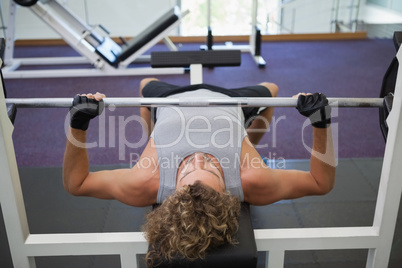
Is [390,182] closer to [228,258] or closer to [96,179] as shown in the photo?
[228,258]

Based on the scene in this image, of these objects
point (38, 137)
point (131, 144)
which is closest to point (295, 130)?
point (131, 144)

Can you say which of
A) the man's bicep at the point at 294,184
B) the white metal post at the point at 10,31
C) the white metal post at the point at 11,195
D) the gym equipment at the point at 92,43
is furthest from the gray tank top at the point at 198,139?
the white metal post at the point at 10,31

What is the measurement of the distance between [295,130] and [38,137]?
1.82 m

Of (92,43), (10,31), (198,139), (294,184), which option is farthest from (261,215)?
(10,31)

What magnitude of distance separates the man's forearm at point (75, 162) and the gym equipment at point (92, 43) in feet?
8.04

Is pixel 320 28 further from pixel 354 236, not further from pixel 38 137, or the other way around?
pixel 354 236

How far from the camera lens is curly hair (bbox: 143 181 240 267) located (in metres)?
1.09

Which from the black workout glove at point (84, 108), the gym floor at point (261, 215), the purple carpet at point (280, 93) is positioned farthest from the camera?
the purple carpet at point (280, 93)

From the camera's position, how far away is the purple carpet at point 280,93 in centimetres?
265

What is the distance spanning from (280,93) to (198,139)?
7.09 feet

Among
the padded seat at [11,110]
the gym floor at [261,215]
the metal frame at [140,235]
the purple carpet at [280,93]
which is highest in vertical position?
the padded seat at [11,110]

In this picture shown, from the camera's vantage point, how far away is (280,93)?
11.5ft

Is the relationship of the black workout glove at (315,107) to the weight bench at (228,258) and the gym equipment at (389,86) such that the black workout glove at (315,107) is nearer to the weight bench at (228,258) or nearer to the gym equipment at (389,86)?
the gym equipment at (389,86)

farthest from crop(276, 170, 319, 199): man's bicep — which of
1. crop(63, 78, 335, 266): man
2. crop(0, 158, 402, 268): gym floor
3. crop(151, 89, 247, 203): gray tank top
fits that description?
crop(0, 158, 402, 268): gym floor
